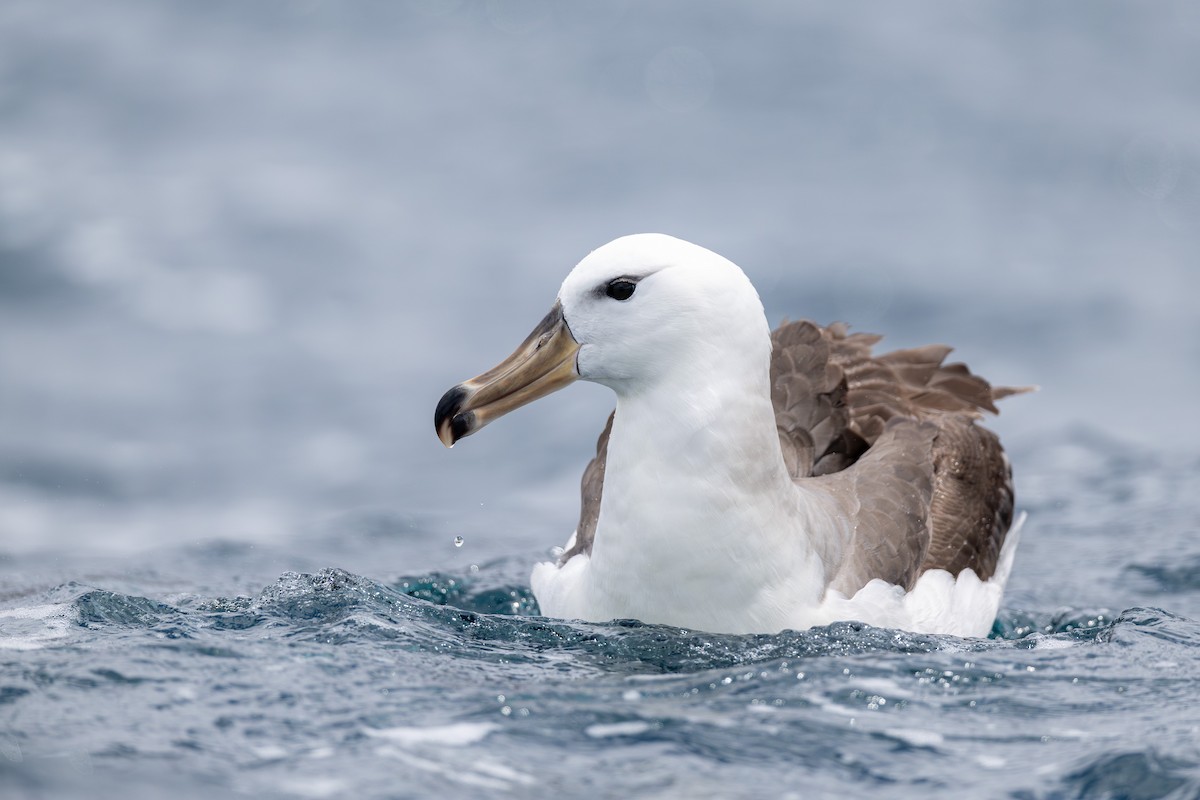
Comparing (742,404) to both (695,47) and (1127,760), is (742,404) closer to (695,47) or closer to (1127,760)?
(1127,760)

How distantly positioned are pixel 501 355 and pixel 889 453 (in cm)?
573

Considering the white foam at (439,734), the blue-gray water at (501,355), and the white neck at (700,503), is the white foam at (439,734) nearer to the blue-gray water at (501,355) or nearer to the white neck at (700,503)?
the blue-gray water at (501,355)

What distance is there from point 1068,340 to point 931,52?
6.19 m

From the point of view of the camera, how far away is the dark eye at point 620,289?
20.5ft

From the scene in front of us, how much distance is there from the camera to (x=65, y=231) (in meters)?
14.3

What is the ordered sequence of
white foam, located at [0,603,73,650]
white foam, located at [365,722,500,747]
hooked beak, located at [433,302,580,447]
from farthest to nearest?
hooked beak, located at [433,302,580,447], white foam, located at [0,603,73,650], white foam, located at [365,722,500,747]

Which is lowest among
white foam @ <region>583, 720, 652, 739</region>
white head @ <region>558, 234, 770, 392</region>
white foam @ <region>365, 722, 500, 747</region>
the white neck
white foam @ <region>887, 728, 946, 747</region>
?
white foam @ <region>365, 722, 500, 747</region>

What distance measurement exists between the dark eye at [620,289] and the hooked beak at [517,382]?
25 centimetres

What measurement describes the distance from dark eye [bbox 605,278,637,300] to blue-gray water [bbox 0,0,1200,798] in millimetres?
1320

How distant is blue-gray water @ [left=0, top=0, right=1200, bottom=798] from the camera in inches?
206

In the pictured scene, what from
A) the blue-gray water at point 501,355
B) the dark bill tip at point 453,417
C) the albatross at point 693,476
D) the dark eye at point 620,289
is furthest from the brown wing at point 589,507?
the dark eye at point 620,289

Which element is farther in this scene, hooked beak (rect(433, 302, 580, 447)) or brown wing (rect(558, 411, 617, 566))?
brown wing (rect(558, 411, 617, 566))

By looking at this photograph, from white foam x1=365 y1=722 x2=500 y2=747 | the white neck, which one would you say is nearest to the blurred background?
the white neck

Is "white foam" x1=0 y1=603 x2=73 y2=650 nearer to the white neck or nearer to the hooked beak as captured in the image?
the hooked beak
